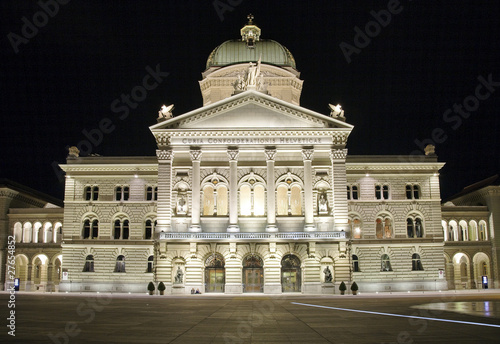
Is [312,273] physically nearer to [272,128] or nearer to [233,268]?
[233,268]

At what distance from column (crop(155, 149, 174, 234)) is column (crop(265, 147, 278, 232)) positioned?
10.3 m

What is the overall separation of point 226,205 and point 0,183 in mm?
32510

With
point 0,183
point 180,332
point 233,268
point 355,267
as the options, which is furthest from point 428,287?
point 0,183

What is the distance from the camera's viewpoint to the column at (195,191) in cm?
5347

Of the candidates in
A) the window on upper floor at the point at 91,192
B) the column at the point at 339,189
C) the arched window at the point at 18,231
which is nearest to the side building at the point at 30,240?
the arched window at the point at 18,231

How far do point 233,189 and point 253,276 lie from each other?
926 cm

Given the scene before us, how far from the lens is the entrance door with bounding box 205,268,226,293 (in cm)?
5350

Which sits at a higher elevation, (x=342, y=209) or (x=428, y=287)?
(x=342, y=209)

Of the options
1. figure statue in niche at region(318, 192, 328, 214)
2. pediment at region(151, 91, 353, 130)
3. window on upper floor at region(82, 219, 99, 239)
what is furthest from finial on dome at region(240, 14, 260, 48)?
window on upper floor at region(82, 219, 99, 239)

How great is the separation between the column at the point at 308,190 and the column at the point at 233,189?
726cm

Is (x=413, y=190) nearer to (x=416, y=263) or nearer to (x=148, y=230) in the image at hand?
(x=416, y=263)

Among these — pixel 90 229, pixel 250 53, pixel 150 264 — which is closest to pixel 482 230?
pixel 250 53

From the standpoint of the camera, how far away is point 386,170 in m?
62.6

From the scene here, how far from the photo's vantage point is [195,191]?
179 ft
